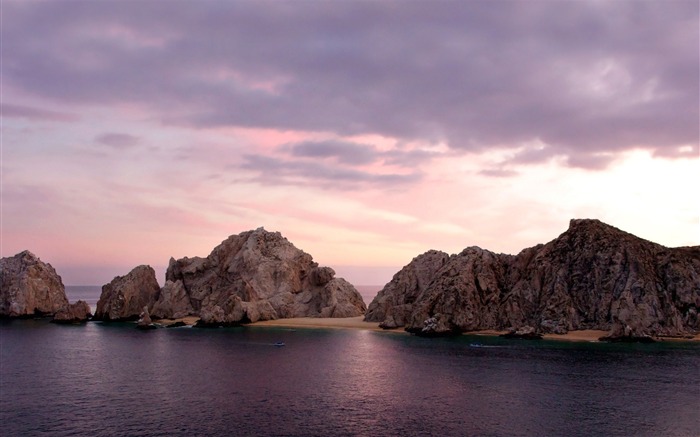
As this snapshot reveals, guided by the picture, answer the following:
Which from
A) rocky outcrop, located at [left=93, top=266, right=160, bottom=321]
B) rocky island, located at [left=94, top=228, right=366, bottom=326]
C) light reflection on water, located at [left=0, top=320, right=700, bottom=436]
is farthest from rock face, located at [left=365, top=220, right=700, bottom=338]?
rocky outcrop, located at [left=93, top=266, right=160, bottom=321]

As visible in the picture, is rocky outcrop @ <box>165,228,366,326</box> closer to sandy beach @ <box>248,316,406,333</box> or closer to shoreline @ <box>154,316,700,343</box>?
sandy beach @ <box>248,316,406,333</box>

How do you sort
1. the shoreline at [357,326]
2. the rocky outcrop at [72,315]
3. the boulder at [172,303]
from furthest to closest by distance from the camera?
the boulder at [172,303]
the rocky outcrop at [72,315]
the shoreline at [357,326]

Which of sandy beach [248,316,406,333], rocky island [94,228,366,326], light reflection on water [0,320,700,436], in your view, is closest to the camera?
light reflection on water [0,320,700,436]

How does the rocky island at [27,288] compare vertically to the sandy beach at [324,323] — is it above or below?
A: above

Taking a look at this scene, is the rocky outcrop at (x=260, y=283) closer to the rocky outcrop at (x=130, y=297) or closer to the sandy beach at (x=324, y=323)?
the sandy beach at (x=324, y=323)

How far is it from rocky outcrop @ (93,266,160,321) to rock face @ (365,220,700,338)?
8429cm

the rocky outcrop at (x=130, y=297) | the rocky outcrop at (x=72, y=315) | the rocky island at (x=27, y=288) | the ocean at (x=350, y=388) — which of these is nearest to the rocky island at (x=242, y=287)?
the rocky outcrop at (x=130, y=297)

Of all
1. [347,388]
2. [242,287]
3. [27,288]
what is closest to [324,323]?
[242,287]

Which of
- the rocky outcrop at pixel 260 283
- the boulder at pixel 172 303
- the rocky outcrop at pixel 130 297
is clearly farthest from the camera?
the rocky outcrop at pixel 130 297

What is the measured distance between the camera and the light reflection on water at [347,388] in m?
50.4

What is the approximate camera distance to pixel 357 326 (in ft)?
485

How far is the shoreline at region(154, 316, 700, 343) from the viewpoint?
11331cm

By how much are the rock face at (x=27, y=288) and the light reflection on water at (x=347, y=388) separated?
83459mm

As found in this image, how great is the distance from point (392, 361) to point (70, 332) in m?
92.6
